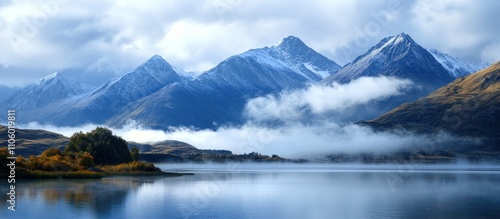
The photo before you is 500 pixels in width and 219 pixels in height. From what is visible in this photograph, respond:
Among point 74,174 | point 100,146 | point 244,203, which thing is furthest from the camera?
point 100,146

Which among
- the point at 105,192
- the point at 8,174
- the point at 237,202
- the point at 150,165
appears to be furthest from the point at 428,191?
the point at 150,165

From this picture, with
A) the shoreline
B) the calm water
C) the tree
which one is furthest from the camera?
the tree

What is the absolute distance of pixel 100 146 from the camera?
181 m

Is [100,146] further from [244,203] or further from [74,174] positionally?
[244,203]

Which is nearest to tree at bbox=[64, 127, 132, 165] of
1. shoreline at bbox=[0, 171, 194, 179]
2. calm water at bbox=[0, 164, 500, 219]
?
shoreline at bbox=[0, 171, 194, 179]

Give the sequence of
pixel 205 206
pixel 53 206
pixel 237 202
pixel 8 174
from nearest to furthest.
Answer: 1. pixel 53 206
2. pixel 205 206
3. pixel 237 202
4. pixel 8 174

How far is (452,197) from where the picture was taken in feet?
346

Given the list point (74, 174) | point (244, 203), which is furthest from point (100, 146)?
point (244, 203)

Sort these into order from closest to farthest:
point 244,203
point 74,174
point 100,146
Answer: point 244,203 → point 74,174 → point 100,146

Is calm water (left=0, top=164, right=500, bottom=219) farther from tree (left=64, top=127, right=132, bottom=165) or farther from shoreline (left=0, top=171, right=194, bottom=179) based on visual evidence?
tree (left=64, top=127, right=132, bottom=165)

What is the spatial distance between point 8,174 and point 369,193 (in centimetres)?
6588

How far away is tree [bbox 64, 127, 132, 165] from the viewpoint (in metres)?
180

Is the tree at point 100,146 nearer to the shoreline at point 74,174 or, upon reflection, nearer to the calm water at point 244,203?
the shoreline at point 74,174

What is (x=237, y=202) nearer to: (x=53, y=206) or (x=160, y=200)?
(x=160, y=200)
